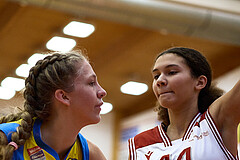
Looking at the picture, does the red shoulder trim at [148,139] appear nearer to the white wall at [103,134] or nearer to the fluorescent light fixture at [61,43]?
the fluorescent light fixture at [61,43]

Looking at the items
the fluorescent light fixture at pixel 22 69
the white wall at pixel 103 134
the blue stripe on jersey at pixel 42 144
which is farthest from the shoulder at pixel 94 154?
the white wall at pixel 103 134

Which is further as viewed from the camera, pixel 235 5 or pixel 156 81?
pixel 235 5

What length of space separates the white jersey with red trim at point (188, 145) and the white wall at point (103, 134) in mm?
9052

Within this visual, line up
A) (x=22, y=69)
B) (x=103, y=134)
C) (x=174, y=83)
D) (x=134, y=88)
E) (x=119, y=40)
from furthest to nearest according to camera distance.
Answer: (x=103, y=134), (x=134, y=88), (x=22, y=69), (x=119, y=40), (x=174, y=83)

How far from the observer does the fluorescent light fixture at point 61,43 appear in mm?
7773

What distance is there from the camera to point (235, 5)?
6551 mm

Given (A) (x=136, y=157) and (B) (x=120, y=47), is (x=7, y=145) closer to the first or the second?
(A) (x=136, y=157)

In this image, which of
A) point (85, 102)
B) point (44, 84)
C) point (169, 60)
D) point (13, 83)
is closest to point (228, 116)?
point (169, 60)

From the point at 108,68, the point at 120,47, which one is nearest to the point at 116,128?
the point at 108,68

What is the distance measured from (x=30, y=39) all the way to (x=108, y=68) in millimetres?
2136

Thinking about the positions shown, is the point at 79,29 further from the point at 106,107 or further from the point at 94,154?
the point at 106,107

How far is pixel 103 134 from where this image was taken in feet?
39.8

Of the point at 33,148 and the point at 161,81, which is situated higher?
the point at 161,81

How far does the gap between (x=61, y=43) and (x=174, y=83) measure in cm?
558
